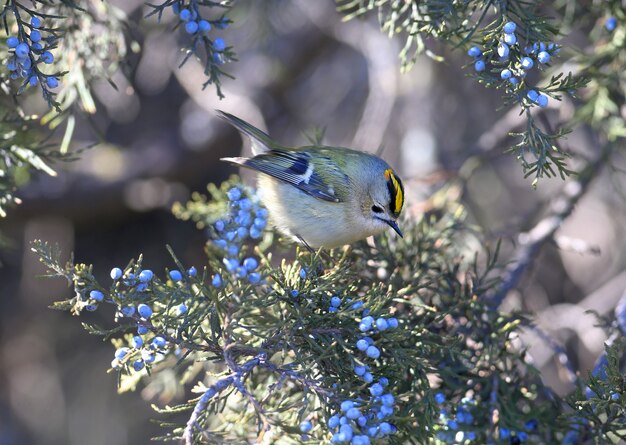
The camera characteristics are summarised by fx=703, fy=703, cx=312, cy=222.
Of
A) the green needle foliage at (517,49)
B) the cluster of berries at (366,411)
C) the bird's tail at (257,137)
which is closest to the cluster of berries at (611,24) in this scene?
the green needle foliage at (517,49)

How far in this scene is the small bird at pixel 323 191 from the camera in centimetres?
294

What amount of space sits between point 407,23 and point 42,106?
2.77 metres

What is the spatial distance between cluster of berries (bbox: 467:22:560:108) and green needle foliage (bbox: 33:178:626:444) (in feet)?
2.20

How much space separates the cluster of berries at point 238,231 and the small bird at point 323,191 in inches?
15.2

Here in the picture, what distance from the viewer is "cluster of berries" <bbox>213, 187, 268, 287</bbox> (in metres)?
2.14

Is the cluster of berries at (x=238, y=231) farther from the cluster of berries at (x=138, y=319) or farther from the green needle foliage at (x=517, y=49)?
the green needle foliage at (x=517, y=49)

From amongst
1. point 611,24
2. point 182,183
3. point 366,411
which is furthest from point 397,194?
point 182,183

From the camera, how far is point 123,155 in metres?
4.61

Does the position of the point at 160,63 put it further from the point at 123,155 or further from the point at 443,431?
the point at 443,431

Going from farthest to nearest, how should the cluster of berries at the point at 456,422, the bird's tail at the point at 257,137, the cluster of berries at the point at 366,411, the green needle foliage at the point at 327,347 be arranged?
the bird's tail at the point at 257,137 → the cluster of berries at the point at 456,422 → the green needle foliage at the point at 327,347 → the cluster of berries at the point at 366,411

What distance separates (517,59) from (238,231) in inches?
39.1

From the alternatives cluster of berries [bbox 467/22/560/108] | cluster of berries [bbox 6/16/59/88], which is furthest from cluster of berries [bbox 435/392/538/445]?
cluster of berries [bbox 6/16/59/88]

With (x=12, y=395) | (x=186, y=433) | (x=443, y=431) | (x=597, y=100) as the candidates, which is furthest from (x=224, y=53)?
(x=12, y=395)

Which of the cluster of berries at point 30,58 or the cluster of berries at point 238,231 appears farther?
the cluster of berries at point 238,231
